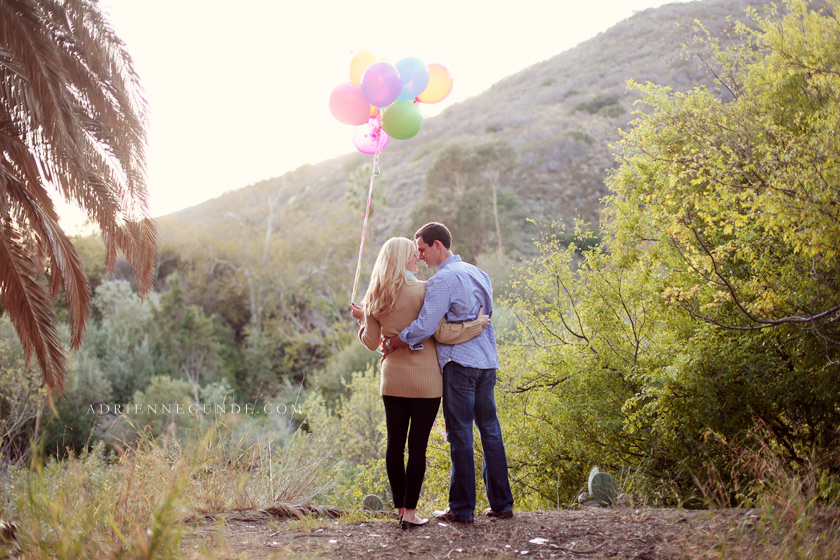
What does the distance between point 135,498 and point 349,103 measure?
11.6 feet

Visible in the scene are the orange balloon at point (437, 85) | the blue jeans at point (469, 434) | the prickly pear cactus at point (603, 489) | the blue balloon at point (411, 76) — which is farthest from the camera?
the orange balloon at point (437, 85)

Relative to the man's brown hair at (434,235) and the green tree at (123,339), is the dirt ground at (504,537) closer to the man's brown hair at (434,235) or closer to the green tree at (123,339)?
the man's brown hair at (434,235)

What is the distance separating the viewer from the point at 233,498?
15.7 ft

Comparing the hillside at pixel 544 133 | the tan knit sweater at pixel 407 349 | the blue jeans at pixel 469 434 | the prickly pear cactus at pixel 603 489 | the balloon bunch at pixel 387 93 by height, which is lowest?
the prickly pear cactus at pixel 603 489

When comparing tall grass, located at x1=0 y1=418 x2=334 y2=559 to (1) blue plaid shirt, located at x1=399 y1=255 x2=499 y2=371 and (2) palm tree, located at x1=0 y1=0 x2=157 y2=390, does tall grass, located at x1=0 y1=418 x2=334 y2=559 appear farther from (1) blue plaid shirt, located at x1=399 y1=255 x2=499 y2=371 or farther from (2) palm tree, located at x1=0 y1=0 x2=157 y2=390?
(2) palm tree, located at x1=0 y1=0 x2=157 y2=390

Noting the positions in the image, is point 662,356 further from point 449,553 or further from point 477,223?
point 477,223

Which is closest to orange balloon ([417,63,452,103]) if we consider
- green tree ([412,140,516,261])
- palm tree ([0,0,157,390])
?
palm tree ([0,0,157,390])

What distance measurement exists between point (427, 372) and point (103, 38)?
455cm

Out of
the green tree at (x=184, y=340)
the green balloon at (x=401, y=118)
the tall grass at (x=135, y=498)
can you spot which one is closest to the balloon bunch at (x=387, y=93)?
the green balloon at (x=401, y=118)

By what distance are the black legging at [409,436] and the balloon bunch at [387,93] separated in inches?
102

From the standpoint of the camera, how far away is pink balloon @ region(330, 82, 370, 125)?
5367 mm

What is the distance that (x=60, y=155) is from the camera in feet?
17.8

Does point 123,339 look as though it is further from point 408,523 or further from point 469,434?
point 469,434

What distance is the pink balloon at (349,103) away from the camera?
5.37 metres
